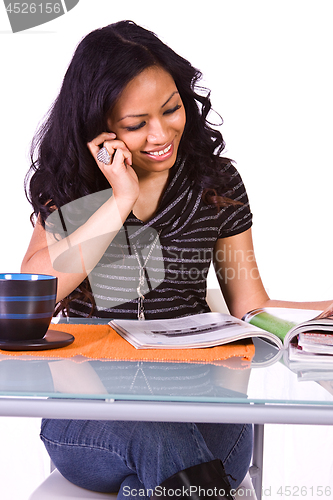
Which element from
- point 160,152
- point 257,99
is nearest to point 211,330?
point 160,152

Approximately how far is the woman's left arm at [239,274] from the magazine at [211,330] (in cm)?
36

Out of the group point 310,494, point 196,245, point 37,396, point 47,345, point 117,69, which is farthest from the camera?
point 310,494

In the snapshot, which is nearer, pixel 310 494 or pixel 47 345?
pixel 47 345

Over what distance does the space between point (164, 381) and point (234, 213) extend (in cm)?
84

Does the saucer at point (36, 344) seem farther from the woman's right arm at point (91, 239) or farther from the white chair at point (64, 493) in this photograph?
the woman's right arm at point (91, 239)

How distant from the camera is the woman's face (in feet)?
3.66

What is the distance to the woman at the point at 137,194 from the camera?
1.11m

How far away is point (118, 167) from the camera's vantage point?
1.15 metres

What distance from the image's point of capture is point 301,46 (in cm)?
205

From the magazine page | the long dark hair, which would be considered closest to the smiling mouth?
the long dark hair

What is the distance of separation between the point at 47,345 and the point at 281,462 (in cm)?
142

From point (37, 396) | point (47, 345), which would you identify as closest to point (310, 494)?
point (47, 345)

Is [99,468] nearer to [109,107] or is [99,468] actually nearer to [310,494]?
[109,107]

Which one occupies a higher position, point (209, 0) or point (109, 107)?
point (209, 0)
